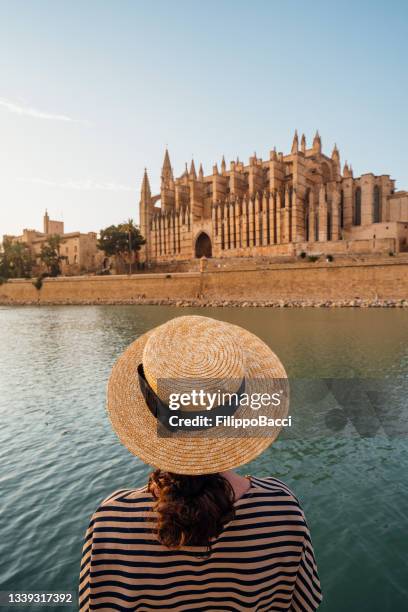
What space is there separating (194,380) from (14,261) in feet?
231

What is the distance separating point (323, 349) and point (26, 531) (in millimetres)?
11095

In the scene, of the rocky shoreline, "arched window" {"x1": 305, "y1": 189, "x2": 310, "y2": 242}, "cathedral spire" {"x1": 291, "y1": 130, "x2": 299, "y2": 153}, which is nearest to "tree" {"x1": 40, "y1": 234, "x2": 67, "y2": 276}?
the rocky shoreline

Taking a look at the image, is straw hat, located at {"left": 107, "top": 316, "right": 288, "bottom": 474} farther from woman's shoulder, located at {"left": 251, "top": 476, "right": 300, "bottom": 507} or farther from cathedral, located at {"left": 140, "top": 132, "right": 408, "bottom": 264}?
cathedral, located at {"left": 140, "top": 132, "right": 408, "bottom": 264}

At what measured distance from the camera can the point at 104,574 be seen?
1.31m

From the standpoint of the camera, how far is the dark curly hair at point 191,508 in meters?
1.23

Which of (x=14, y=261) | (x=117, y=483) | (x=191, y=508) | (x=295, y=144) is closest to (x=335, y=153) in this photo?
(x=295, y=144)

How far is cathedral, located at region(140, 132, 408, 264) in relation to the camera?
42.0 m

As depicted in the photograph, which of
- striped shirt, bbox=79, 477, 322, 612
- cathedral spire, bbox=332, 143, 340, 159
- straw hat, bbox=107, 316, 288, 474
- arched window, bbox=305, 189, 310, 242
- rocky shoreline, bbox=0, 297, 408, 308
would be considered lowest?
rocky shoreline, bbox=0, 297, 408, 308

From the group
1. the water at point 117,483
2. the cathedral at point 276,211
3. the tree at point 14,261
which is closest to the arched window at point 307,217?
the cathedral at point 276,211

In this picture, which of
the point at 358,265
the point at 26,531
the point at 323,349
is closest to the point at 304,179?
the point at 358,265

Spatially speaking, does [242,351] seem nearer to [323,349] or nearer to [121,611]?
[121,611]

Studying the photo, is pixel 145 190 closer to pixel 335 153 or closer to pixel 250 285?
pixel 335 153

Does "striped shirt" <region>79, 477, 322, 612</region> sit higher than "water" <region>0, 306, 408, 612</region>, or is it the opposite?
"striped shirt" <region>79, 477, 322, 612</region>

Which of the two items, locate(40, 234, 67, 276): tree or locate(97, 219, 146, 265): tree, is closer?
locate(97, 219, 146, 265): tree
